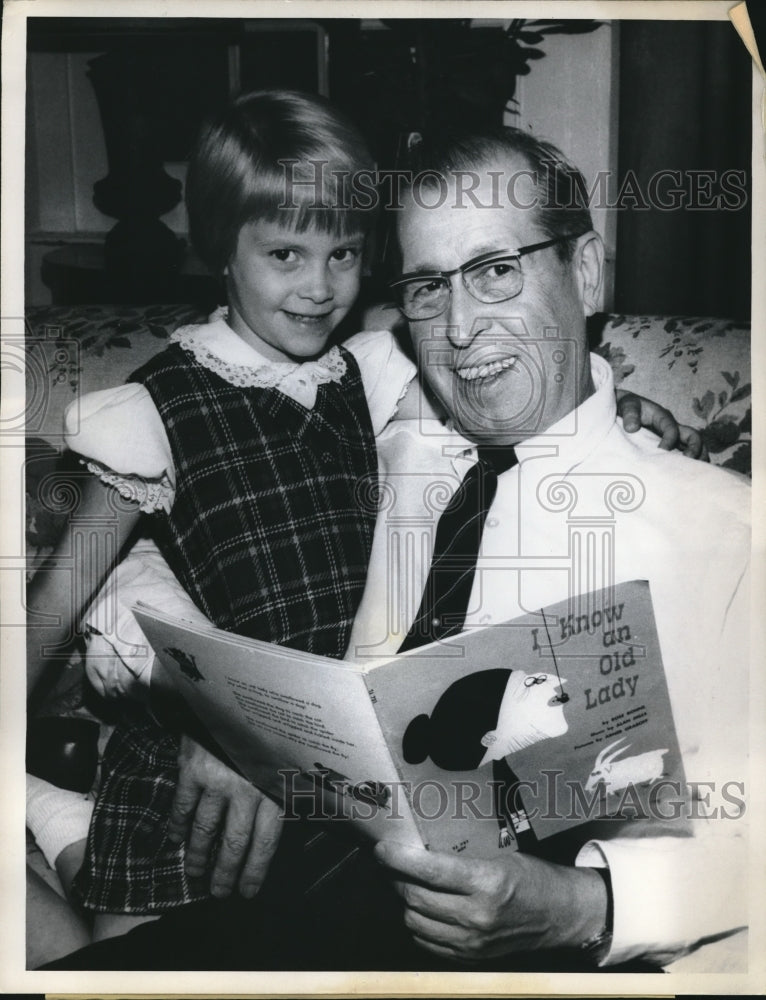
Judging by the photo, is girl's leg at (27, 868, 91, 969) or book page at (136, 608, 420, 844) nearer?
book page at (136, 608, 420, 844)

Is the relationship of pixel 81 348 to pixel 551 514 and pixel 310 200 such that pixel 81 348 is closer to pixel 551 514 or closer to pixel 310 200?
pixel 310 200

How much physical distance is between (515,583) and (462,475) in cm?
14

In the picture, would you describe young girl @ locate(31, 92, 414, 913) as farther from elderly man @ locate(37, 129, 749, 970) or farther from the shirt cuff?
the shirt cuff

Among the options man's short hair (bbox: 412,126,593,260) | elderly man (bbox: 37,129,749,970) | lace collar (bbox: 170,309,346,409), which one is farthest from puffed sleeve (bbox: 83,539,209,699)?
man's short hair (bbox: 412,126,593,260)

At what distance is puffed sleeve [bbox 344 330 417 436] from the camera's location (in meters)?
1.21

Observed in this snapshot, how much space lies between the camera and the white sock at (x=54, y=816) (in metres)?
1.23

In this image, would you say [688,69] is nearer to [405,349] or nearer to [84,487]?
[405,349]

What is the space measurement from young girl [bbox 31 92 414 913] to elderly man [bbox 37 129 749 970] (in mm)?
62

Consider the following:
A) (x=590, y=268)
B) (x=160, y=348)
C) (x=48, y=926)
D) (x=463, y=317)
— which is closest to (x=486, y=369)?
(x=463, y=317)

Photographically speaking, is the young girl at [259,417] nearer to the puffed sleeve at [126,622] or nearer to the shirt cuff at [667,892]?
the puffed sleeve at [126,622]

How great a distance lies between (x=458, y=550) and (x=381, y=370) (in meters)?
0.23

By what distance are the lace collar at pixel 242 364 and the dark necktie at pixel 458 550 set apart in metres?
0.21

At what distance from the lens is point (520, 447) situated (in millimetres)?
1211

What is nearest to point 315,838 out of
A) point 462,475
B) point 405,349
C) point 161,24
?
point 462,475
